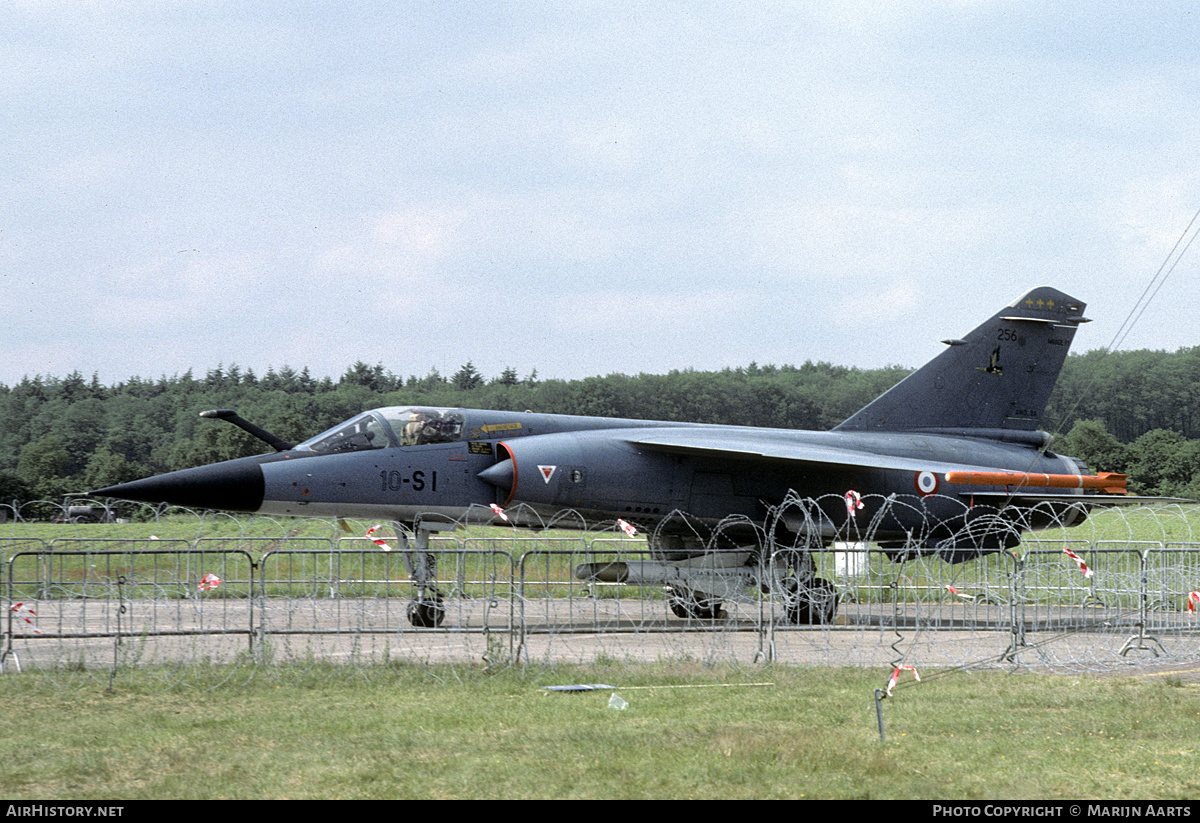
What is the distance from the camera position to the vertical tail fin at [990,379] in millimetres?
18562

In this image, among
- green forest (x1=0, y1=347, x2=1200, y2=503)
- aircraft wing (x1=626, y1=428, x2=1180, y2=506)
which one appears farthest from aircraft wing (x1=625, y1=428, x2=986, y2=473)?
green forest (x1=0, y1=347, x2=1200, y2=503)

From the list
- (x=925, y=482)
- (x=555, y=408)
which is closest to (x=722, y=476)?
(x=925, y=482)

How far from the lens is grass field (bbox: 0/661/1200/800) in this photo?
577cm

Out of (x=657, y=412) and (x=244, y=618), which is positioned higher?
(x=657, y=412)

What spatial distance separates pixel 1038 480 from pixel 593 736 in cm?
1188

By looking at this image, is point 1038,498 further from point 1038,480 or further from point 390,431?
point 390,431

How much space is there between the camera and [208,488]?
1338 cm

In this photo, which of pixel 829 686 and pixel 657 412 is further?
pixel 657 412

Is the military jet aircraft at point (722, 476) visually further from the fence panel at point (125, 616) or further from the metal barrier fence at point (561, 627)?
the fence panel at point (125, 616)

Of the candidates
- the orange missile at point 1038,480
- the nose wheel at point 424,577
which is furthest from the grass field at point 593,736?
the orange missile at point 1038,480

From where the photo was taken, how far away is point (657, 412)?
60.8m

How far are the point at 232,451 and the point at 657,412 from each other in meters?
22.4

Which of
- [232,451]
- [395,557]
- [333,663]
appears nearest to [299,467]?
[333,663]

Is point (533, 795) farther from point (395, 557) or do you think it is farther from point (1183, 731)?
point (395, 557)
